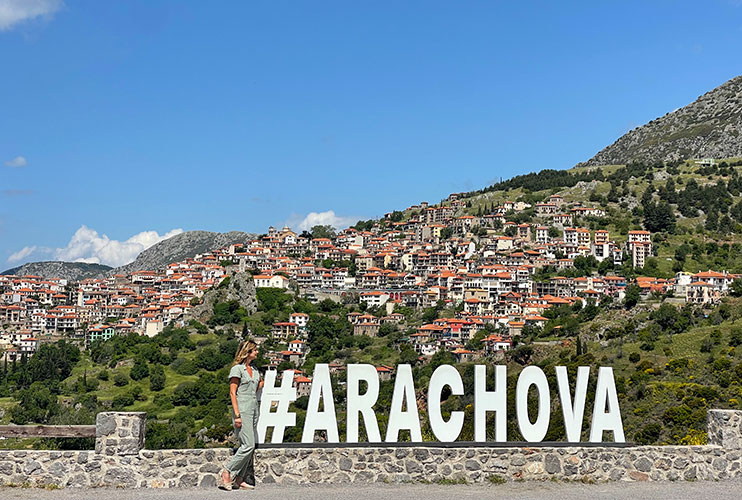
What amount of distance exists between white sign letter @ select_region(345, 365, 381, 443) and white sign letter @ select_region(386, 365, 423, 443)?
212 mm

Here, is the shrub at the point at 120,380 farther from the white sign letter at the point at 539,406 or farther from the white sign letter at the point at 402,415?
the white sign letter at the point at 539,406

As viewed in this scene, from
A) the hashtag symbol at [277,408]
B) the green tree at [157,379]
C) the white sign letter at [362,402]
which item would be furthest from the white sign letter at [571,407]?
the green tree at [157,379]

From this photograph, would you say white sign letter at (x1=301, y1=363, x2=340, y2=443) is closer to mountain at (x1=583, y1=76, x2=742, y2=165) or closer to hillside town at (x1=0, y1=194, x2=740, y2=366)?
hillside town at (x1=0, y1=194, x2=740, y2=366)

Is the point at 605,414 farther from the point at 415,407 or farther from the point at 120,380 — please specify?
the point at 120,380

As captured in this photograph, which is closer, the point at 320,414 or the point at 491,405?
the point at 320,414

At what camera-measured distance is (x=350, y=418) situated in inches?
401

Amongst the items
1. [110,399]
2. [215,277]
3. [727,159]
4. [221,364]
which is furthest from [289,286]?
[727,159]

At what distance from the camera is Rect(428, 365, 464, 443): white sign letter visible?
1009 centimetres

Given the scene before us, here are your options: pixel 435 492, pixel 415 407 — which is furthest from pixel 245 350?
pixel 435 492

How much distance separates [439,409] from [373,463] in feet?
3.91

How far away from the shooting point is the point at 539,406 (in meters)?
10.3

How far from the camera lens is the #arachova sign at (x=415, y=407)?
9852 mm

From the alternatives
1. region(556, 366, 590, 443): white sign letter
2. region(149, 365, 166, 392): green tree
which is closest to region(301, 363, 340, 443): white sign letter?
region(556, 366, 590, 443): white sign letter

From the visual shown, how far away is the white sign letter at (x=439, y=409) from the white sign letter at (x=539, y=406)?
81cm
